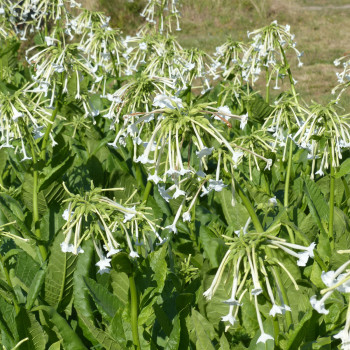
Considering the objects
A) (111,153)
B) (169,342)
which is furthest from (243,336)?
(111,153)

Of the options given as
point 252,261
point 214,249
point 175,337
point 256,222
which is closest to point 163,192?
point 256,222

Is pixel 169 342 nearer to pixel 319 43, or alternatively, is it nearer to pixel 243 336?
pixel 243 336

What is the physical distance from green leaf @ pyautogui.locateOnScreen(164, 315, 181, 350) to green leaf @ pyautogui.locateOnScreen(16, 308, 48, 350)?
61 cm

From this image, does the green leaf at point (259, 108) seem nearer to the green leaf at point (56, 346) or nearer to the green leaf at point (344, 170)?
the green leaf at point (344, 170)

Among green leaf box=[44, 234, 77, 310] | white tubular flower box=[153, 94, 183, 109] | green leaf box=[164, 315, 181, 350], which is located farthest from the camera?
green leaf box=[44, 234, 77, 310]

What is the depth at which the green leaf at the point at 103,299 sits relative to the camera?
8.73 feet

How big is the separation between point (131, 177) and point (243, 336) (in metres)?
1.77

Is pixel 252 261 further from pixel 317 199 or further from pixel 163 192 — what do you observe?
pixel 317 199

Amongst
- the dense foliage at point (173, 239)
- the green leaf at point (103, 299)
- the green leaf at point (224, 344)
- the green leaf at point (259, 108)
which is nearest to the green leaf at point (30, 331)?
the dense foliage at point (173, 239)

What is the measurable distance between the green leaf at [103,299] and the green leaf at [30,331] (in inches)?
11.2

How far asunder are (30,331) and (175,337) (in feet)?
2.27

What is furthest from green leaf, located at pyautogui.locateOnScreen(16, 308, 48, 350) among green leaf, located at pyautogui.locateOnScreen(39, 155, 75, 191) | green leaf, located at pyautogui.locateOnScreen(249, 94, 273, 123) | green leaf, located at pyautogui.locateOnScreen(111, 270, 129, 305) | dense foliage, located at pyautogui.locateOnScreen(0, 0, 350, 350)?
green leaf, located at pyautogui.locateOnScreen(249, 94, 273, 123)

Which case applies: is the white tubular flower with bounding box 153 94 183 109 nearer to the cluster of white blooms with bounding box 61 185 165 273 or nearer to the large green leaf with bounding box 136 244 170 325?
the cluster of white blooms with bounding box 61 185 165 273

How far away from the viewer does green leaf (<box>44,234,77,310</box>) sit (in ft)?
10.2
